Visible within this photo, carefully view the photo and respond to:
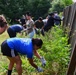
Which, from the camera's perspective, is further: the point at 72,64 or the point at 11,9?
the point at 11,9

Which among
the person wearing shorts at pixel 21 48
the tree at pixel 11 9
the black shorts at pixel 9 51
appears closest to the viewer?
the person wearing shorts at pixel 21 48

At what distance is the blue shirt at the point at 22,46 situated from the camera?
6.53m

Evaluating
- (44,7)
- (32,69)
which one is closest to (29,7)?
(44,7)

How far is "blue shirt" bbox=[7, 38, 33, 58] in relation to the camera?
6529mm

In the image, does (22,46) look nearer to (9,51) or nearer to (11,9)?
(9,51)

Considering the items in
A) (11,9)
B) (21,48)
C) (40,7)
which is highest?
(21,48)

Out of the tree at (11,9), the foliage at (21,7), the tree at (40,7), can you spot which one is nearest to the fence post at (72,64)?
the foliage at (21,7)

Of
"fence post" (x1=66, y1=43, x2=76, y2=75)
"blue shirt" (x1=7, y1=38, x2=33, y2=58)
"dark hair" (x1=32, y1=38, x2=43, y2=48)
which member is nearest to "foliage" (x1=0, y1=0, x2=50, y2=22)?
"blue shirt" (x1=7, y1=38, x2=33, y2=58)

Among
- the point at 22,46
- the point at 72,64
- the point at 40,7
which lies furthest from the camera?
the point at 40,7

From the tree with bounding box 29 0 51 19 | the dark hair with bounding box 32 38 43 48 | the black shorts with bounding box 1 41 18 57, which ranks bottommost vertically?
the tree with bounding box 29 0 51 19

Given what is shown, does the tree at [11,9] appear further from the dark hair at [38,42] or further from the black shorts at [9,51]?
the dark hair at [38,42]

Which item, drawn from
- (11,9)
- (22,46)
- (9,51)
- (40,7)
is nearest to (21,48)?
(22,46)

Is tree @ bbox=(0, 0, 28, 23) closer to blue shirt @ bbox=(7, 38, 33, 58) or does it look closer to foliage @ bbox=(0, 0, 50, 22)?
foliage @ bbox=(0, 0, 50, 22)

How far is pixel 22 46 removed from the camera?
6742mm
